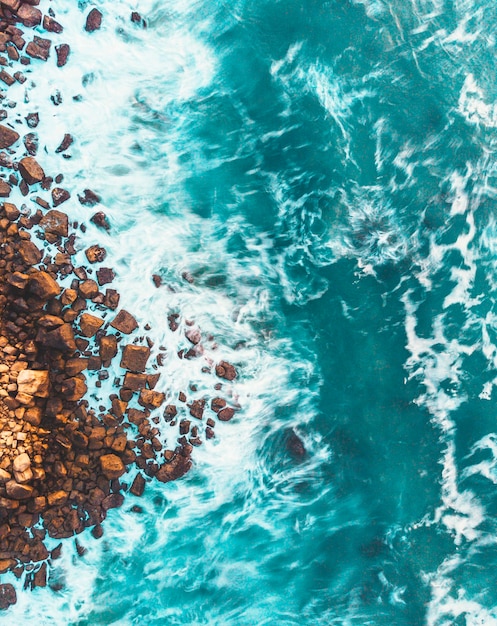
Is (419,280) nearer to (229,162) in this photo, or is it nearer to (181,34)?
(229,162)

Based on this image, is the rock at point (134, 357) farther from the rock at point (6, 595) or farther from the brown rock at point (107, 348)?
the rock at point (6, 595)

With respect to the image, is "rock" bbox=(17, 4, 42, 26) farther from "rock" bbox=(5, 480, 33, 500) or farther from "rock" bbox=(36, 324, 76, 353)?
"rock" bbox=(5, 480, 33, 500)

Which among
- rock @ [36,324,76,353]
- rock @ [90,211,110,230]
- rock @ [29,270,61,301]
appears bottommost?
rock @ [36,324,76,353]

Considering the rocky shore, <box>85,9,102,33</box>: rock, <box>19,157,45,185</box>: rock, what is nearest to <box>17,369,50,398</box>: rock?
the rocky shore

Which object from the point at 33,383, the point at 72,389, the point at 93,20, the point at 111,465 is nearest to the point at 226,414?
the point at 111,465

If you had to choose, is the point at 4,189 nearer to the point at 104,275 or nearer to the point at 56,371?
the point at 104,275

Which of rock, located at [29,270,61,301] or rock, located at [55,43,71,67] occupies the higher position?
rock, located at [55,43,71,67]

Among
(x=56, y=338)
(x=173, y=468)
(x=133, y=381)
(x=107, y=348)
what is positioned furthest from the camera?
(x=173, y=468)

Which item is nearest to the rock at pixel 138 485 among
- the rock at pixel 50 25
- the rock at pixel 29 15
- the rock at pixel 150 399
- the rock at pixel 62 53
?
the rock at pixel 150 399
